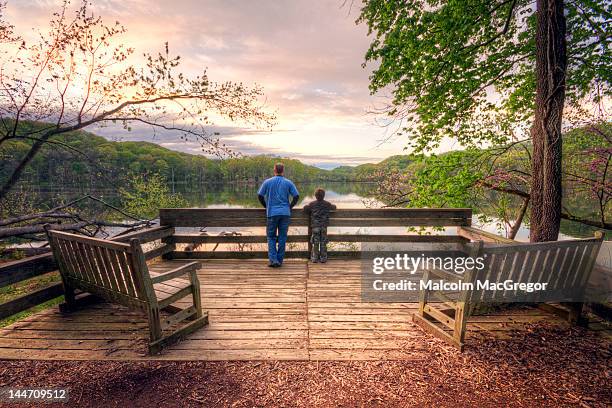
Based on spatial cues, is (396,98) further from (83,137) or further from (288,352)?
(83,137)

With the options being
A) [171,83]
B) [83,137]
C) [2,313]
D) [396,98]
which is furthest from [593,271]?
[83,137]

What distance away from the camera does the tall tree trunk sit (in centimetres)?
393

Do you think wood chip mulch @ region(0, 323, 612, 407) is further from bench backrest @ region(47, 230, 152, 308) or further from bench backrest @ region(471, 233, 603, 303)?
bench backrest @ region(47, 230, 152, 308)

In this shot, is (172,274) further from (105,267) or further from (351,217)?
(351,217)

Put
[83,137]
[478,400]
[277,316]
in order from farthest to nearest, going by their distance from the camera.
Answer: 1. [83,137]
2. [277,316]
3. [478,400]

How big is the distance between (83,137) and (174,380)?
7.85 metres

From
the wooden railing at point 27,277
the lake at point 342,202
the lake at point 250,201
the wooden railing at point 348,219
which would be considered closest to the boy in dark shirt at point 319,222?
the wooden railing at point 348,219

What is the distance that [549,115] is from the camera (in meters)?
4.06

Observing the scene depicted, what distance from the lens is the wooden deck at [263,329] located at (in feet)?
9.86

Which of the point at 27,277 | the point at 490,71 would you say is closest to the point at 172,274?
the point at 27,277

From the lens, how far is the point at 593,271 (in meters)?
3.71

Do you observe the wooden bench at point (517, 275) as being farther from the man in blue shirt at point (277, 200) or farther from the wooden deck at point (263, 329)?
the man in blue shirt at point (277, 200)

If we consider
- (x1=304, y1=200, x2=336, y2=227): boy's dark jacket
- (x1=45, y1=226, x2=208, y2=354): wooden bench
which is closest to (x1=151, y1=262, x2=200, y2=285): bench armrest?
(x1=45, y1=226, x2=208, y2=354): wooden bench

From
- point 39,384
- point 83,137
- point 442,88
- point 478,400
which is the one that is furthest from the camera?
point 83,137
